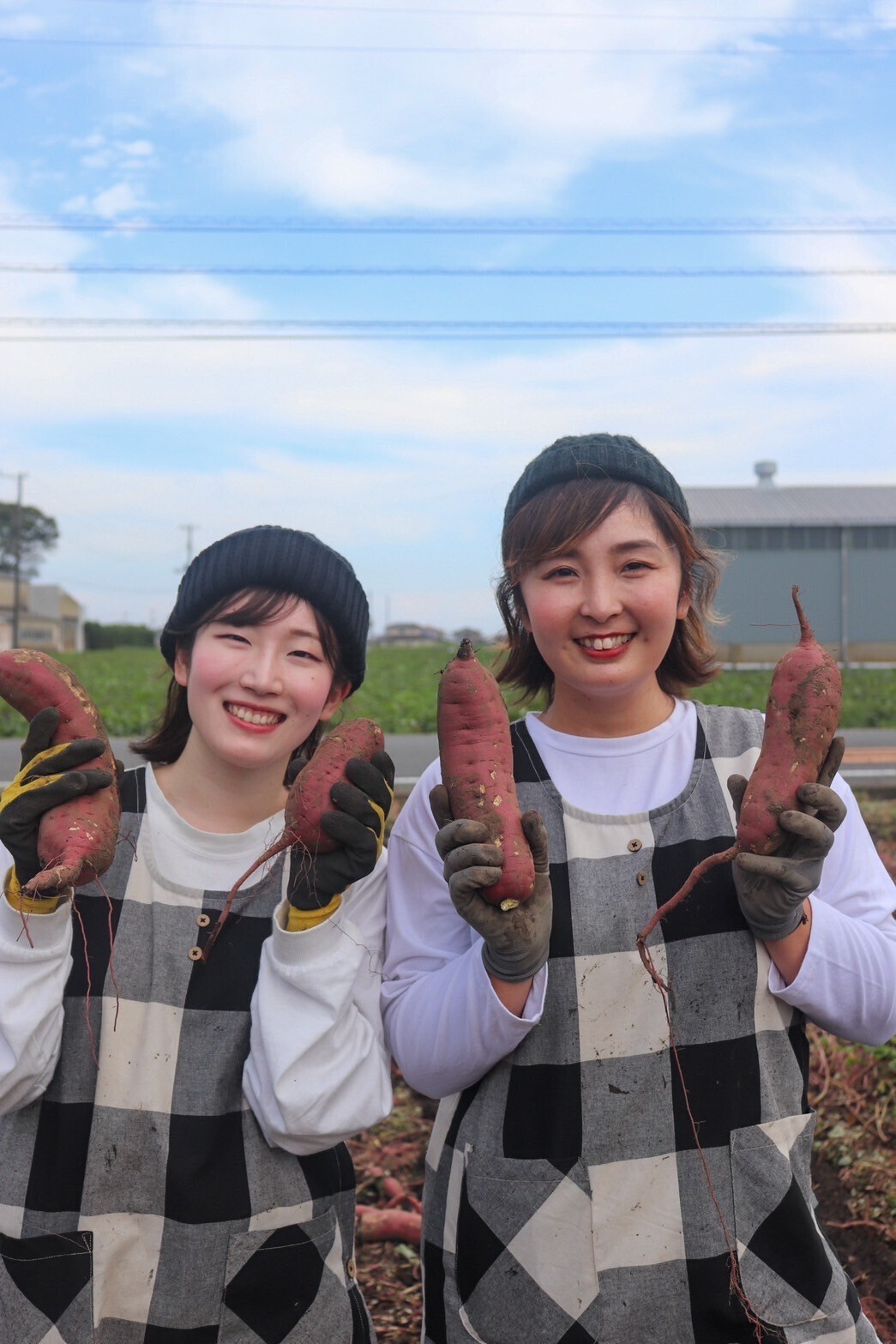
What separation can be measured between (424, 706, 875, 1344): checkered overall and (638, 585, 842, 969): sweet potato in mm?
98

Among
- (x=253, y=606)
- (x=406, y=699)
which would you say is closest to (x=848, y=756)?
(x=406, y=699)

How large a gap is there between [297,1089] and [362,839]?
0.42m

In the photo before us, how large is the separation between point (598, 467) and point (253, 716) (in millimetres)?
801

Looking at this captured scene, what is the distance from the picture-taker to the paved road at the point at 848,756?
28.8 feet

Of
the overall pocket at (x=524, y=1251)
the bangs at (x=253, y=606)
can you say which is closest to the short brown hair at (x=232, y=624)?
the bangs at (x=253, y=606)

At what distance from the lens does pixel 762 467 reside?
35.2 metres

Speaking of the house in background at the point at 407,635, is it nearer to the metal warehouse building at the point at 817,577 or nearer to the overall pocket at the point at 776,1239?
the metal warehouse building at the point at 817,577

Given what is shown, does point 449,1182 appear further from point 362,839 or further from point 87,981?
point 87,981

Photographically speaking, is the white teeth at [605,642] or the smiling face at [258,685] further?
the smiling face at [258,685]

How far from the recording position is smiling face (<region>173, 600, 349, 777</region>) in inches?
73.5

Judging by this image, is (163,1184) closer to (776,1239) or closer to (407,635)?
(776,1239)

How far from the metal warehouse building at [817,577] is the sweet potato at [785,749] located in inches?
1053

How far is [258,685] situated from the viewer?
1.85m

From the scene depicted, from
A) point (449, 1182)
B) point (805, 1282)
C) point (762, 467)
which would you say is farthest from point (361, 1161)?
point (762, 467)
